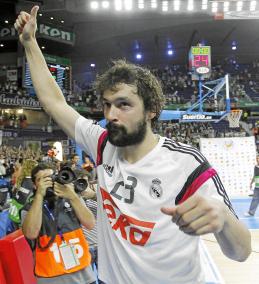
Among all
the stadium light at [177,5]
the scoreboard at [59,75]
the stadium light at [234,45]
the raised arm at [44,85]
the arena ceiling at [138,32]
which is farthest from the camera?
the stadium light at [234,45]

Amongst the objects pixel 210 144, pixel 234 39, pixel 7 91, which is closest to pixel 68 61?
pixel 7 91

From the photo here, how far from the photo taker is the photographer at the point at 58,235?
8.14 feet

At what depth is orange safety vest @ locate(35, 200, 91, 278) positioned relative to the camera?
258cm

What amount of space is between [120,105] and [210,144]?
12.4 metres

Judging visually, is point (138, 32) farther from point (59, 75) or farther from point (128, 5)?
point (128, 5)

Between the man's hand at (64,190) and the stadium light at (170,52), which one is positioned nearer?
the man's hand at (64,190)

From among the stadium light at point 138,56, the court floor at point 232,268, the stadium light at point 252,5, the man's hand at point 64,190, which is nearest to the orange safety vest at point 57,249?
the man's hand at point 64,190

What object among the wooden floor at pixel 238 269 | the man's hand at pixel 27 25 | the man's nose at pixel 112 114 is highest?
the man's hand at pixel 27 25

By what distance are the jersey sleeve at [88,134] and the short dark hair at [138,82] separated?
0.21 meters

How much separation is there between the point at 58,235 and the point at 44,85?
127 cm

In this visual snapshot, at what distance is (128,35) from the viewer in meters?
22.3

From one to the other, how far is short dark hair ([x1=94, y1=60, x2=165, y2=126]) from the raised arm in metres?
0.29

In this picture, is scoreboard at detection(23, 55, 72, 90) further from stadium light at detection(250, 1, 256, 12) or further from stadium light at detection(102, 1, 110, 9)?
stadium light at detection(250, 1, 256, 12)

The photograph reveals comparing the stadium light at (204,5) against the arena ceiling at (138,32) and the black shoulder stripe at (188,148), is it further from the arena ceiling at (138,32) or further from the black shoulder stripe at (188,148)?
the black shoulder stripe at (188,148)
